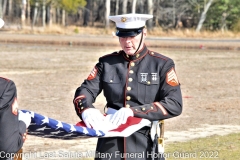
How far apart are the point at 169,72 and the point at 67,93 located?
35.9 ft

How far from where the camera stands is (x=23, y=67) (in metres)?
22.0

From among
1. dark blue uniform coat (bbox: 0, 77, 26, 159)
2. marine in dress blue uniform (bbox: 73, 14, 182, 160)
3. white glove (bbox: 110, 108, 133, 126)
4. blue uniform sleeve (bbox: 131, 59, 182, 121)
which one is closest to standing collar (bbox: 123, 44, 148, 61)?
marine in dress blue uniform (bbox: 73, 14, 182, 160)

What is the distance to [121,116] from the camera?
4.74 meters

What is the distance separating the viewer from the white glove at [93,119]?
475cm

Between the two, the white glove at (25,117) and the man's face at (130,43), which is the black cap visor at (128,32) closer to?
the man's face at (130,43)

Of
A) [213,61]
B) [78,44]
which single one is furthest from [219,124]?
[78,44]

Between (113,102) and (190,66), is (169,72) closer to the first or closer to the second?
(113,102)

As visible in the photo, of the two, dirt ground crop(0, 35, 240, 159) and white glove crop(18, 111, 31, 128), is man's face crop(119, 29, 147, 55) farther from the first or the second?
dirt ground crop(0, 35, 240, 159)

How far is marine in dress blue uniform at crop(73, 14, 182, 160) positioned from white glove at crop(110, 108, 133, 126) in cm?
3

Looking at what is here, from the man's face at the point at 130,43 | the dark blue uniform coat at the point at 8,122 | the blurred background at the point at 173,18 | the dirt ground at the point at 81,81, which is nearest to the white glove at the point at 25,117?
the dark blue uniform coat at the point at 8,122

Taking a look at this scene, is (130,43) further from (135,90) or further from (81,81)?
(81,81)

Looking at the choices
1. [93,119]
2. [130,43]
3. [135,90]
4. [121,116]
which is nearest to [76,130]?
[93,119]

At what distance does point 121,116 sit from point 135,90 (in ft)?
0.94

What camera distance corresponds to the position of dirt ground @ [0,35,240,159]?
10.8 meters
